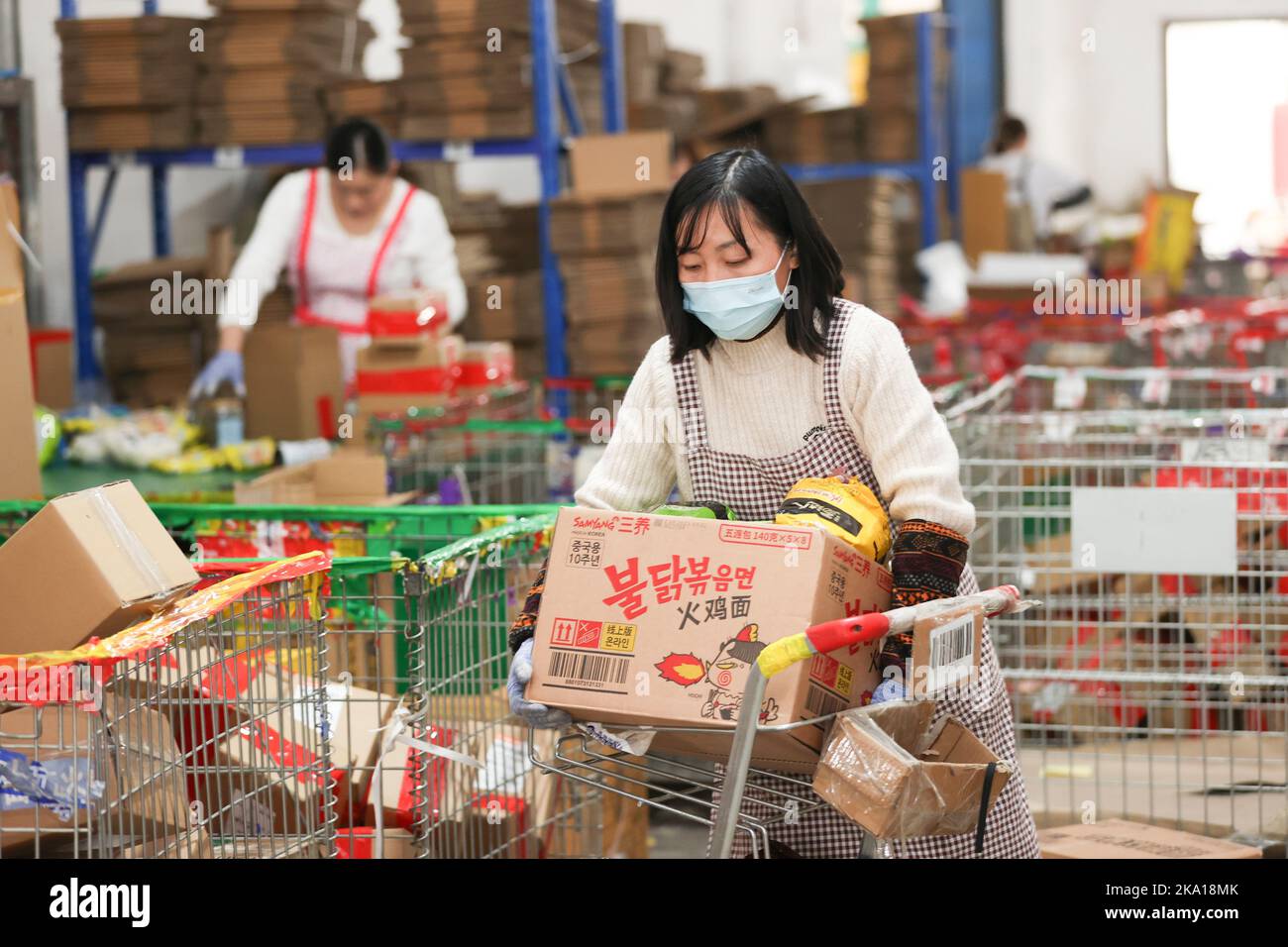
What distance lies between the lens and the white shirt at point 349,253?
7004 millimetres

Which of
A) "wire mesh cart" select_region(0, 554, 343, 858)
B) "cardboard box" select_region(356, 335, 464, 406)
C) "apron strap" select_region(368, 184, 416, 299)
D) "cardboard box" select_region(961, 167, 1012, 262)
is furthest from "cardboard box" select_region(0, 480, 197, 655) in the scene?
"cardboard box" select_region(961, 167, 1012, 262)

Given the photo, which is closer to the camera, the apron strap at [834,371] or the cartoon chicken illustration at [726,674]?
the cartoon chicken illustration at [726,674]

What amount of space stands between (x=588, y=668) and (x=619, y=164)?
5430 mm

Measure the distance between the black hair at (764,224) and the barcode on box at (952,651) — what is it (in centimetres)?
52

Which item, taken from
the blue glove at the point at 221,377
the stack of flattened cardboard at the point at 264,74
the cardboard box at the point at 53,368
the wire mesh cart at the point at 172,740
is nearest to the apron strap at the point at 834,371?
the wire mesh cart at the point at 172,740

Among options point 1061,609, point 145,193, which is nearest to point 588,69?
point 145,193

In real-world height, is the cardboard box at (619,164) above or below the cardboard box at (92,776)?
above

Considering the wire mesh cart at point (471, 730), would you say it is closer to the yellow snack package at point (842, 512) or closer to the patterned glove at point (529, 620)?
the patterned glove at point (529, 620)

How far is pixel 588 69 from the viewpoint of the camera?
9969mm

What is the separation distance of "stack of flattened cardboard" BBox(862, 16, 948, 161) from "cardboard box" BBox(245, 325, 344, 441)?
6.51m

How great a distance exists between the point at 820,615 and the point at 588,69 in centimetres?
795

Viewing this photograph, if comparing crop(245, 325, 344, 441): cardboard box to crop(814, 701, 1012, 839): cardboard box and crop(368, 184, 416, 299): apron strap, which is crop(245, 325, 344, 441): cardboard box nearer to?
crop(368, 184, 416, 299): apron strap

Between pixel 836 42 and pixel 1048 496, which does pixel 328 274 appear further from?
pixel 836 42
